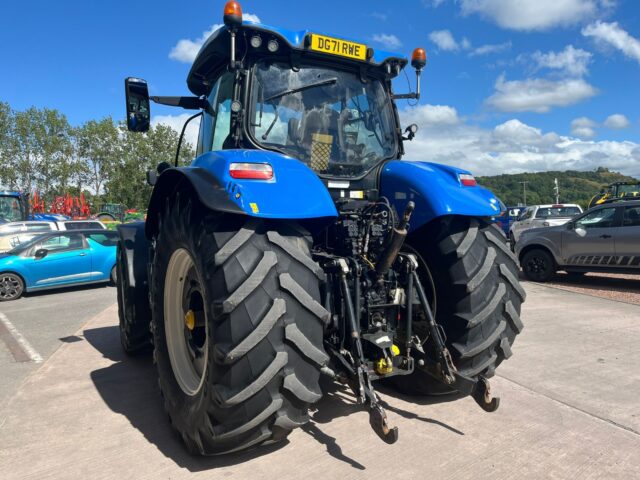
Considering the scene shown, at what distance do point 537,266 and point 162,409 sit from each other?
9.07 m

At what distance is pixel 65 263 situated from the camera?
10328 mm

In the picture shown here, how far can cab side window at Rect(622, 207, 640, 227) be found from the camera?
8875 millimetres

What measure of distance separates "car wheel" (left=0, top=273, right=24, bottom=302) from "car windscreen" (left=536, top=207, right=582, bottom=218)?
1677 cm

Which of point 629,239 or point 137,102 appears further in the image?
point 629,239

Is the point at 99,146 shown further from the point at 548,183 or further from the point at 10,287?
the point at 548,183

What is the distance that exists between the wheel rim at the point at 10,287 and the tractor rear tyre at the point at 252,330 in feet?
30.0

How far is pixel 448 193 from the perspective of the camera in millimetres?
2986

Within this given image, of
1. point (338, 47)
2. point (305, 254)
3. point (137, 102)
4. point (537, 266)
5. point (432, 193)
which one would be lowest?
point (537, 266)

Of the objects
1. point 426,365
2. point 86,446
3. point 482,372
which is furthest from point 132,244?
point 482,372

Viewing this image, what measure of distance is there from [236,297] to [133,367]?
2775 mm

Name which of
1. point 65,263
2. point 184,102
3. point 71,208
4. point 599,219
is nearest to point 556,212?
point 599,219

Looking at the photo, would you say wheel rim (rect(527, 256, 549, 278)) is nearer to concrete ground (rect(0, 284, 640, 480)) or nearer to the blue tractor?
concrete ground (rect(0, 284, 640, 480))

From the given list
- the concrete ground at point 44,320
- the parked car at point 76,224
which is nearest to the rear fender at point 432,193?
the concrete ground at point 44,320

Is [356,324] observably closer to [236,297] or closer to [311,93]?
[236,297]
